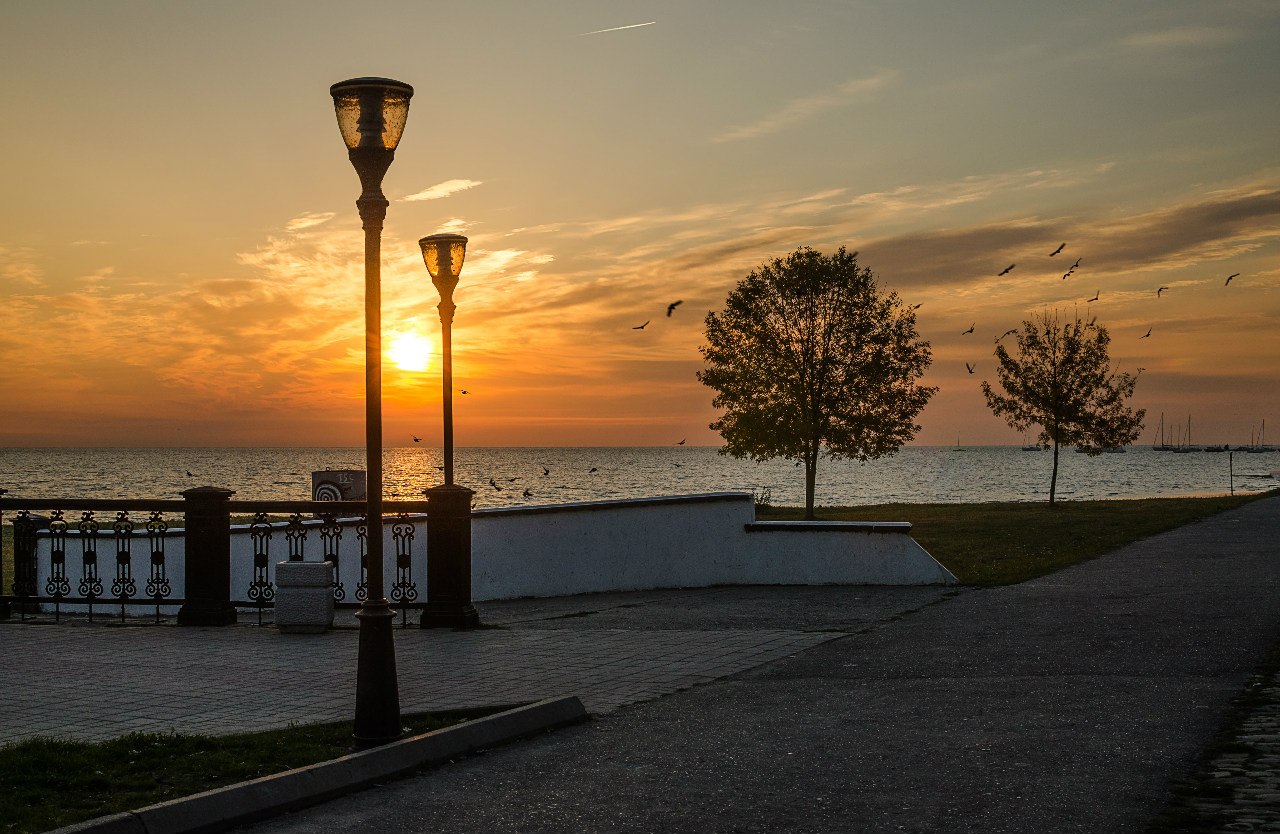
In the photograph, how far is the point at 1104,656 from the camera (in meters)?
10.9

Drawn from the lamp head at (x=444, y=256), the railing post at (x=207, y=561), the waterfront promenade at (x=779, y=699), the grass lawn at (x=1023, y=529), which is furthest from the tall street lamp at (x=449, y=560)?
the grass lawn at (x=1023, y=529)

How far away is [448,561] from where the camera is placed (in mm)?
14195

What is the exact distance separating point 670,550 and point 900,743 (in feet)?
39.3

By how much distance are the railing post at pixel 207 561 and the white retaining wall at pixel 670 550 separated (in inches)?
161

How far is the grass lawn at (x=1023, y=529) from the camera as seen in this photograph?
22578 mm

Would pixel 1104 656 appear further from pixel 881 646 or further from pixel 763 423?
pixel 763 423

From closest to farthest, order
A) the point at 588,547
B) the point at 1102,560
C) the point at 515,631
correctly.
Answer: the point at 515,631 → the point at 588,547 → the point at 1102,560

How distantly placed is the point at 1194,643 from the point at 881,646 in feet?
9.95

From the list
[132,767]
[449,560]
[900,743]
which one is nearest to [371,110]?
[132,767]

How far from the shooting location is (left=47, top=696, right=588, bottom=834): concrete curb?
19.8 feet

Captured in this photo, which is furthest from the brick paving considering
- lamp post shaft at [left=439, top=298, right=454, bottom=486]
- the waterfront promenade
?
lamp post shaft at [left=439, top=298, right=454, bottom=486]

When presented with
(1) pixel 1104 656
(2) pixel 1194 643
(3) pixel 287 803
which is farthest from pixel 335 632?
(2) pixel 1194 643

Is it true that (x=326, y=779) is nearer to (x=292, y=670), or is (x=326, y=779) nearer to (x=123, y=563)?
(x=292, y=670)

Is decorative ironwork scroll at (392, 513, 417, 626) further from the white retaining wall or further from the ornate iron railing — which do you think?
the white retaining wall
